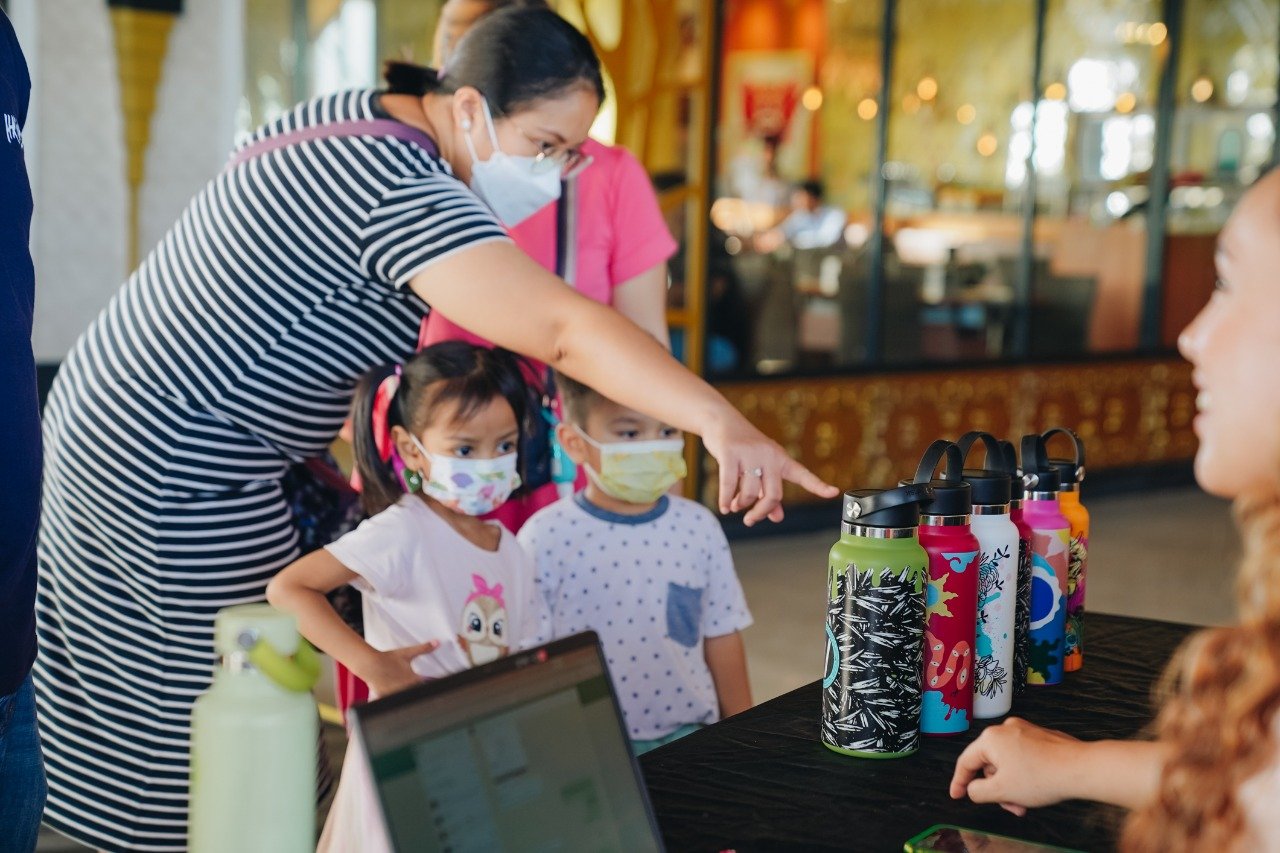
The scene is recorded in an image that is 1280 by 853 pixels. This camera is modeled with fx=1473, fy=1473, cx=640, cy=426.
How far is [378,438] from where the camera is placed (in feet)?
6.96

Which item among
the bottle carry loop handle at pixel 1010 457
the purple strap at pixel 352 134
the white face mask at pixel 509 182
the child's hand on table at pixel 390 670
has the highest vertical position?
the purple strap at pixel 352 134

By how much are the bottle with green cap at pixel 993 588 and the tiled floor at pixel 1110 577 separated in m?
2.47

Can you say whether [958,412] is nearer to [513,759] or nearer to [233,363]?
[233,363]

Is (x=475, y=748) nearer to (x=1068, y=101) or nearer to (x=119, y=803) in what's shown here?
(x=119, y=803)

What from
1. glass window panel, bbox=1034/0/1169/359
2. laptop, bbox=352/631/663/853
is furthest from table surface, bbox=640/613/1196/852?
glass window panel, bbox=1034/0/1169/359

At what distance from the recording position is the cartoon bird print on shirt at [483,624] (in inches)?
79.1

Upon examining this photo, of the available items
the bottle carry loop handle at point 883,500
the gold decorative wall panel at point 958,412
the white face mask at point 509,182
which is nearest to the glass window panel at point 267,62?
the gold decorative wall panel at point 958,412

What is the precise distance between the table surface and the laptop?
163 millimetres

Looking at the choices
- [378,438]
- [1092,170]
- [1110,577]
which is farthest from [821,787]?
[1092,170]

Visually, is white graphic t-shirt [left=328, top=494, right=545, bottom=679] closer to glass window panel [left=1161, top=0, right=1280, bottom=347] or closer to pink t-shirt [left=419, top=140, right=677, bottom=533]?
pink t-shirt [left=419, top=140, right=677, bottom=533]

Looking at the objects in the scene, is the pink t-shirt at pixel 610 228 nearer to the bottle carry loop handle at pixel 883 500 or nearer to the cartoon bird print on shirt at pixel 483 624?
the cartoon bird print on shirt at pixel 483 624

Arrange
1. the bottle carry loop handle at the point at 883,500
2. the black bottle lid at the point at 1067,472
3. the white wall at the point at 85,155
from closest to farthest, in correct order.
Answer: the bottle carry loop handle at the point at 883,500 → the black bottle lid at the point at 1067,472 → the white wall at the point at 85,155

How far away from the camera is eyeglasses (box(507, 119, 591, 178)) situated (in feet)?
6.45

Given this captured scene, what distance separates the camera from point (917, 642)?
136 cm
